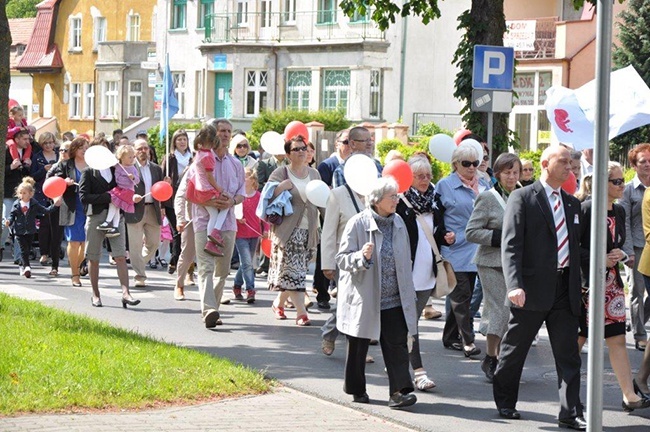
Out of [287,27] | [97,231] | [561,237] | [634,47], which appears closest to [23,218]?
[97,231]

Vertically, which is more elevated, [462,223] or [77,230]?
[462,223]

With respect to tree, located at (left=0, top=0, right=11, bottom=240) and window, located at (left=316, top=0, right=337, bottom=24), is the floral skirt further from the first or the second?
window, located at (left=316, top=0, right=337, bottom=24)

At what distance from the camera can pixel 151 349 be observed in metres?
11.4

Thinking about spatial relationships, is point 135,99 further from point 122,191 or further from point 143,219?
point 122,191

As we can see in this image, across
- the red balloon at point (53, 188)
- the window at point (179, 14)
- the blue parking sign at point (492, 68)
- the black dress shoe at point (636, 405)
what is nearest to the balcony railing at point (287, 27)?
the window at point (179, 14)

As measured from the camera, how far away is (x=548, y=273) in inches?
366

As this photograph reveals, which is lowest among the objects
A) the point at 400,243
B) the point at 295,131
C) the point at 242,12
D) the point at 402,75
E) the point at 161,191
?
the point at 400,243

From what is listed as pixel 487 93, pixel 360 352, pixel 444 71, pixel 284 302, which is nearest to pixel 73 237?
pixel 284 302

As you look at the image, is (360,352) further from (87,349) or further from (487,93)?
(487,93)

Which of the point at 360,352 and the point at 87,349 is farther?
the point at 87,349

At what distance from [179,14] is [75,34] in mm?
11996

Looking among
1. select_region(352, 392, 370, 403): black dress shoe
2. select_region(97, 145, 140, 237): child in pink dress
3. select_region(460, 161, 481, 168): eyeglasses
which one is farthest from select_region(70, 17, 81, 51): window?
select_region(352, 392, 370, 403): black dress shoe

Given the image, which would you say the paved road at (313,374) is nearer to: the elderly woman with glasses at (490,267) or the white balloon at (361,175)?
the elderly woman with glasses at (490,267)

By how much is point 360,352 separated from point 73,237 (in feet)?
28.7
